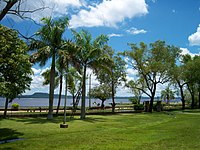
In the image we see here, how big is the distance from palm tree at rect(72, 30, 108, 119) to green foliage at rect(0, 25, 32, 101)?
10973 mm

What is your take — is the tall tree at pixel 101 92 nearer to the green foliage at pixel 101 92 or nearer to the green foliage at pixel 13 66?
the green foliage at pixel 101 92

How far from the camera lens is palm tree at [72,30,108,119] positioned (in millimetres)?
26812

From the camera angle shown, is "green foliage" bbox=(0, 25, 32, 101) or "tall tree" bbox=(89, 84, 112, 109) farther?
"tall tree" bbox=(89, 84, 112, 109)

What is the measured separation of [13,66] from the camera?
1512cm

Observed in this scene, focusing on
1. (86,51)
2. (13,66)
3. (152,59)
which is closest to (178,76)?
(152,59)

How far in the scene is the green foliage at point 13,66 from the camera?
14.6 meters

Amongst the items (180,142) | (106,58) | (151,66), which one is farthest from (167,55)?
(180,142)

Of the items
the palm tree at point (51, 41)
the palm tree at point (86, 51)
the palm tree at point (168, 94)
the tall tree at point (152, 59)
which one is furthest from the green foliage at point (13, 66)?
the palm tree at point (168, 94)

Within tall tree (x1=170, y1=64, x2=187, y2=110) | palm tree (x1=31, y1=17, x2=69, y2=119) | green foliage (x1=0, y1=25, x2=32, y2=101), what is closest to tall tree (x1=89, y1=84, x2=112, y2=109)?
tall tree (x1=170, y1=64, x2=187, y2=110)

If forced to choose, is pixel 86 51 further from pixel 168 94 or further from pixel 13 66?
pixel 168 94

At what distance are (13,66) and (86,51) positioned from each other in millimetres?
12705

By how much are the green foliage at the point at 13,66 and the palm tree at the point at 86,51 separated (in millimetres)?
10973

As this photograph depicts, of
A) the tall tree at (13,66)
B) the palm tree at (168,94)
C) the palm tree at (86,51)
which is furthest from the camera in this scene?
the palm tree at (168,94)

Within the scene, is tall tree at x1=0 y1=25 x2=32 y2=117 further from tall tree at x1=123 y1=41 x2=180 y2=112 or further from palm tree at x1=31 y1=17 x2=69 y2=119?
tall tree at x1=123 y1=41 x2=180 y2=112
